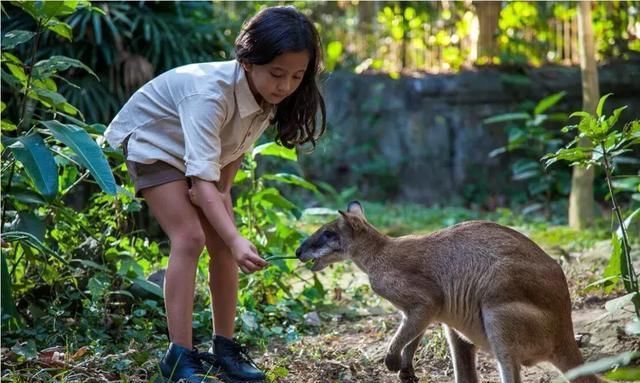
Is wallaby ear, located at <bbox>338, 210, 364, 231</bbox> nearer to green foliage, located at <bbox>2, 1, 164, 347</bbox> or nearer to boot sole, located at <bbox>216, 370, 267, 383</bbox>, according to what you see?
boot sole, located at <bbox>216, 370, 267, 383</bbox>

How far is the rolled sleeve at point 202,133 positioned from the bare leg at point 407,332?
108 centimetres

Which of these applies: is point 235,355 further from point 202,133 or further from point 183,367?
point 202,133

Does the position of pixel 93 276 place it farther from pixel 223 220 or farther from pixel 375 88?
pixel 375 88

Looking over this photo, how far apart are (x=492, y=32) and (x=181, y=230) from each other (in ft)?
31.4

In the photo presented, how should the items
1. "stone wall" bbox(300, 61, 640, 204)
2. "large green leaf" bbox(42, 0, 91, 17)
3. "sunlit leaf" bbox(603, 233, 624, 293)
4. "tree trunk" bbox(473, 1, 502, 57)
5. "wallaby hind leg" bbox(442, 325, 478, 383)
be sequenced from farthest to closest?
1. "tree trunk" bbox(473, 1, 502, 57)
2. "stone wall" bbox(300, 61, 640, 204)
3. "large green leaf" bbox(42, 0, 91, 17)
4. "sunlit leaf" bbox(603, 233, 624, 293)
5. "wallaby hind leg" bbox(442, 325, 478, 383)

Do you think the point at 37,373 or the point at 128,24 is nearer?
the point at 37,373

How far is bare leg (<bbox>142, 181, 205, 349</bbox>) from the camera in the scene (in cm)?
392

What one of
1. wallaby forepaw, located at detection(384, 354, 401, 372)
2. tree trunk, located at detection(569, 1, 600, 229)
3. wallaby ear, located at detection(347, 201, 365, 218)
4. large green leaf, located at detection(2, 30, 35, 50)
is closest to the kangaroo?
wallaby forepaw, located at detection(384, 354, 401, 372)

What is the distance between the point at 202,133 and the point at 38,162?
2.88 feet

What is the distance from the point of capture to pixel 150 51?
8828mm

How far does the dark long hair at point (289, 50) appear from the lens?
3830 millimetres

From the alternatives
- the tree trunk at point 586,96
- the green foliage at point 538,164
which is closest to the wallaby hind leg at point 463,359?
the tree trunk at point 586,96

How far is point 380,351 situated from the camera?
195 inches

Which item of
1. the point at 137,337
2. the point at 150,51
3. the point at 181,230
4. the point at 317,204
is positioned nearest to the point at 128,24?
the point at 150,51
